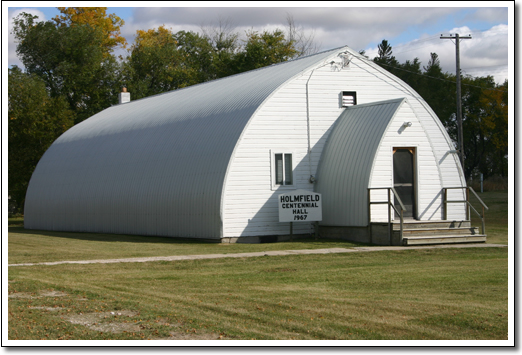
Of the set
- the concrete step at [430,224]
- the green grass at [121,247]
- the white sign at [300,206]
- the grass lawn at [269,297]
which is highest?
the white sign at [300,206]

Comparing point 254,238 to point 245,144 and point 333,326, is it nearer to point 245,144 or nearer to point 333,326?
point 245,144

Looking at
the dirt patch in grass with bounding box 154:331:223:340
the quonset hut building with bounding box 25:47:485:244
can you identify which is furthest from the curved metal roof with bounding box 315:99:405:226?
the dirt patch in grass with bounding box 154:331:223:340

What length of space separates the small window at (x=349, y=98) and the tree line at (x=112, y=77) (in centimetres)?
2543

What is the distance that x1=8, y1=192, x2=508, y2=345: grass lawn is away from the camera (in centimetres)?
970

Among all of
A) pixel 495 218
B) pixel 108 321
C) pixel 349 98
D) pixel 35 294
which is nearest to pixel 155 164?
pixel 349 98

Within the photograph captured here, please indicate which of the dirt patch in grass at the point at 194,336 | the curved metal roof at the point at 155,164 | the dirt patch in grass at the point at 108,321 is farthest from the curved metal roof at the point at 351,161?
the dirt patch in grass at the point at 194,336

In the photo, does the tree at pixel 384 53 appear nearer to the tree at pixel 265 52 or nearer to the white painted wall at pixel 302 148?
the tree at pixel 265 52

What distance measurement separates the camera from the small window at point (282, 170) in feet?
85.8

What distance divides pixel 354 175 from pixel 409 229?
2777mm

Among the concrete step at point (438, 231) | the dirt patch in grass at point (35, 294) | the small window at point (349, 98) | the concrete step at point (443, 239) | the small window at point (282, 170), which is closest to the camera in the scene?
the dirt patch in grass at point (35, 294)

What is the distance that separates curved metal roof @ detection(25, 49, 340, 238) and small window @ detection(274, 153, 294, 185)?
6.38ft

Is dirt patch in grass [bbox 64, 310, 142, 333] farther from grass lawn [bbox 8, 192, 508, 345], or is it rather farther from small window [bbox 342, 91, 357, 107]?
small window [bbox 342, 91, 357, 107]

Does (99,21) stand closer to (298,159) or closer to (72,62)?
(72,62)

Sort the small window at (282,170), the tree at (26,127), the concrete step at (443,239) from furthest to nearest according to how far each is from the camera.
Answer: the tree at (26,127) → the small window at (282,170) → the concrete step at (443,239)
